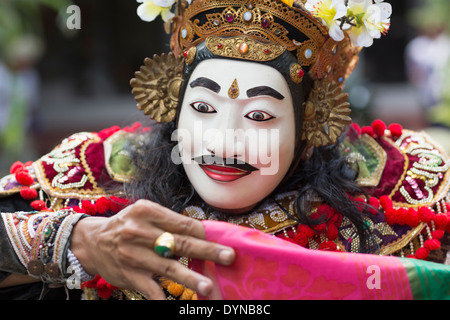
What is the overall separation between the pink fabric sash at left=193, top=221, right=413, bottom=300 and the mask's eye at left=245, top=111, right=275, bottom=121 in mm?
463

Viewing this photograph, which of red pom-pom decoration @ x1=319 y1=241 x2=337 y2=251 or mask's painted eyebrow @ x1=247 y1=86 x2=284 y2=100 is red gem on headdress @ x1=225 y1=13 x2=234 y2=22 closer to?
mask's painted eyebrow @ x1=247 y1=86 x2=284 y2=100

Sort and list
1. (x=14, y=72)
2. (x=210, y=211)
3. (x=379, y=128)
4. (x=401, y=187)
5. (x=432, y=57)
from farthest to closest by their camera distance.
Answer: (x=432, y=57)
(x=14, y=72)
(x=379, y=128)
(x=401, y=187)
(x=210, y=211)

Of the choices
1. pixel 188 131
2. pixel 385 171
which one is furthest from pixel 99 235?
pixel 385 171

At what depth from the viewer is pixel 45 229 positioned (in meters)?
1.72

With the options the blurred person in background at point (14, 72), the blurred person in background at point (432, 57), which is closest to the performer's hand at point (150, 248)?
the blurred person in background at point (14, 72)

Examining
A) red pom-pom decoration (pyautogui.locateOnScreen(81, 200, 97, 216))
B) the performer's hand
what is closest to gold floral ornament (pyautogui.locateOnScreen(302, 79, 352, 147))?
the performer's hand

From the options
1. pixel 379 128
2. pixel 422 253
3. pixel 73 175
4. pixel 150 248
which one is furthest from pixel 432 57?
pixel 150 248

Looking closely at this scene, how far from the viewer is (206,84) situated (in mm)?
1902

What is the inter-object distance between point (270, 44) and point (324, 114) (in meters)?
0.33

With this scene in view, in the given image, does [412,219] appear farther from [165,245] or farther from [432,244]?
[165,245]

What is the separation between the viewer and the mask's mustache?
1.84 meters

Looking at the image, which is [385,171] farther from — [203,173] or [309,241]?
[203,173]

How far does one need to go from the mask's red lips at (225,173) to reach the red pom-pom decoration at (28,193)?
2.31 ft

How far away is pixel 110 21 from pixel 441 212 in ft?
26.2
